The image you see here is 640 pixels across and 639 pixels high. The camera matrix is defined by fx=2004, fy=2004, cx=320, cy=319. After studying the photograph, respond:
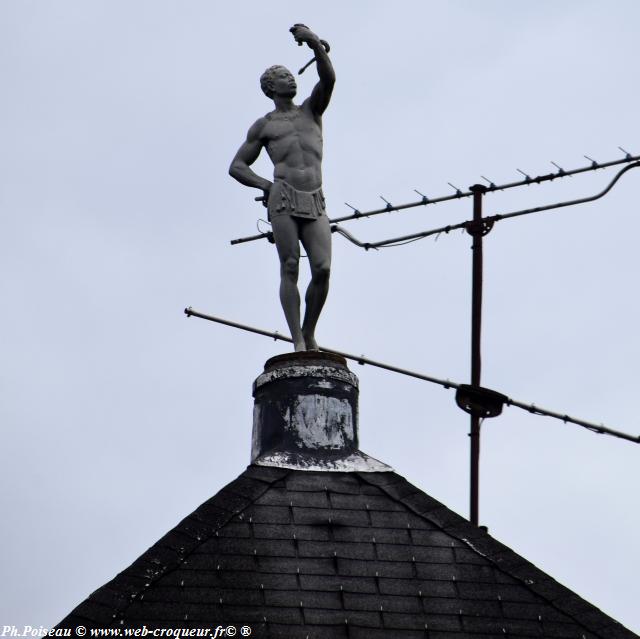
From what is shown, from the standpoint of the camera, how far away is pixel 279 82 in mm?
25094

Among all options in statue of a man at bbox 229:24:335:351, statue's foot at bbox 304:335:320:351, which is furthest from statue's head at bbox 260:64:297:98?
statue's foot at bbox 304:335:320:351

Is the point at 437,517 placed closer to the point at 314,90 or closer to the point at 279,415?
the point at 279,415

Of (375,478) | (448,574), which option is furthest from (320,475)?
(448,574)

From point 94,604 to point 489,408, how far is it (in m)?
8.42

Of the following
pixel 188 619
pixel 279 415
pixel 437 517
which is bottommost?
pixel 188 619

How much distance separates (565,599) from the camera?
21.8 m

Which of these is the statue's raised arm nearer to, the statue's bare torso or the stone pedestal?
the statue's bare torso

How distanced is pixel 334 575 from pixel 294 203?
17.1ft

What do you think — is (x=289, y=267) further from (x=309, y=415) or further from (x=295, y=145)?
(x=309, y=415)

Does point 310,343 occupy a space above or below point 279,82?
below

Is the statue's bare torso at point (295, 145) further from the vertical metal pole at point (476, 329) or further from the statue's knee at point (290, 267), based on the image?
the vertical metal pole at point (476, 329)

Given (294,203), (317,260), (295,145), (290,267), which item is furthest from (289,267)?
(295,145)

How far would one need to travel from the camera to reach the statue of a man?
24.5 m

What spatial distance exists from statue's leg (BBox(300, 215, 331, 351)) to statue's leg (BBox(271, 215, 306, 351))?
131 millimetres
